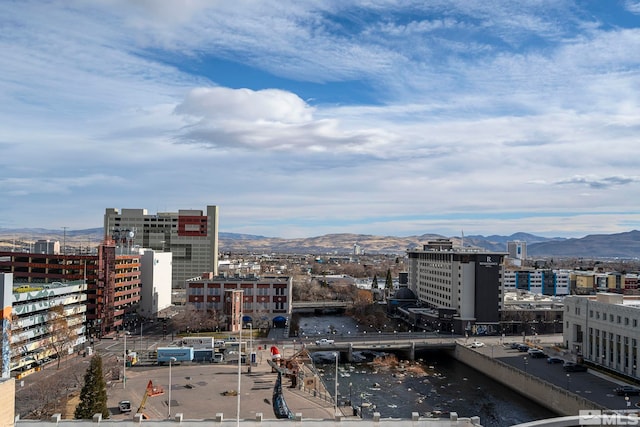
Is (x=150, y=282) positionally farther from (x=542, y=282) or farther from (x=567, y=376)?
(x=542, y=282)

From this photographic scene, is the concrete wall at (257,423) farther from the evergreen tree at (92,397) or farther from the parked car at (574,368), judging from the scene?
the parked car at (574,368)

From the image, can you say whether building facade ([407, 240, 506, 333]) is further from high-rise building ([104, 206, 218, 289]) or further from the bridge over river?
high-rise building ([104, 206, 218, 289])

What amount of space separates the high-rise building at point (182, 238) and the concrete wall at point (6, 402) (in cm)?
10828

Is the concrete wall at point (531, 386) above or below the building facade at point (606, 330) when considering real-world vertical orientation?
below

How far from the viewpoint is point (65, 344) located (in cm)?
5212

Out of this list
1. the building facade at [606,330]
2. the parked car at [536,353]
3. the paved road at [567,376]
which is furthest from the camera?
the parked car at [536,353]

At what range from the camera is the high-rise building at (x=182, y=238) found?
126 meters

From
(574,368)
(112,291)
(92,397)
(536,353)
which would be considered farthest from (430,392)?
(112,291)

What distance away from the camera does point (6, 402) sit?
1730 centimetres

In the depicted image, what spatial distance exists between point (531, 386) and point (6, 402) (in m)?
39.4

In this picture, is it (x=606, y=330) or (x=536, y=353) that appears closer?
(x=606, y=330)

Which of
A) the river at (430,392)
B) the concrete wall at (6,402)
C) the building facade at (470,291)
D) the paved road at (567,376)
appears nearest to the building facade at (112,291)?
the river at (430,392)

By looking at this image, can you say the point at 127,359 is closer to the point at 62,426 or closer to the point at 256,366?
the point at 256,366

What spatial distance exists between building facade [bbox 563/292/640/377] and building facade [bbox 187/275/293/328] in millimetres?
34428
